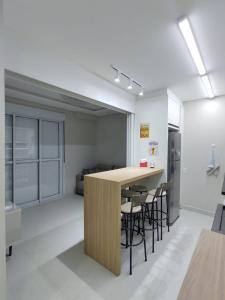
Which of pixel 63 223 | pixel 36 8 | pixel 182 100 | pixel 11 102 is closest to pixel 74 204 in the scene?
pixel 63 223

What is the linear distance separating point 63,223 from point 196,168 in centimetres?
326

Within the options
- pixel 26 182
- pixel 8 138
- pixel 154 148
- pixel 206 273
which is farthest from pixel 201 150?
pixel 8 138

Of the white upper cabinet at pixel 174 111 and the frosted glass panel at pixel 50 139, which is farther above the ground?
the white upper cabinet at pixel 174 111

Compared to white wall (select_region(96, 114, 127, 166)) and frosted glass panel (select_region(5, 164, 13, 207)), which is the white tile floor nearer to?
frosted glass panel (select_region(5, 164, 13, 207))

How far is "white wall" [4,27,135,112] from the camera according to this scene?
1683mm

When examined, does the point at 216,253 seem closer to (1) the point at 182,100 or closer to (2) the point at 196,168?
(2) the point at 196,168

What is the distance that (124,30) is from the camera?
162 cm

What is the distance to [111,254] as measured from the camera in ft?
6.93

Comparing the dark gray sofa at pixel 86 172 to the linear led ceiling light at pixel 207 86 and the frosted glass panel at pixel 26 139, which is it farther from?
the linear led ceiling light at pixel 207 86

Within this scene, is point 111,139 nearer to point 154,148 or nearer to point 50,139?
point 50,139

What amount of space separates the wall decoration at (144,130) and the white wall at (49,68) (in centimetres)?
99

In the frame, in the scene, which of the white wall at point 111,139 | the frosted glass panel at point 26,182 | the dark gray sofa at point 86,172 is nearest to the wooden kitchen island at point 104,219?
the frosted glass panel at point 26,182

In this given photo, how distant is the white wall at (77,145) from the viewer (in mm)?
5402

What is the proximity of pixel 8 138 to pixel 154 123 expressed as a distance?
3.41 meters
